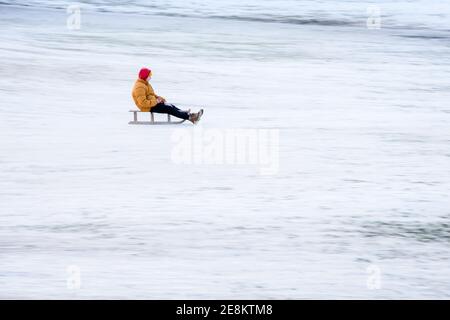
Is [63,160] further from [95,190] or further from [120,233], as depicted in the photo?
[120,233]

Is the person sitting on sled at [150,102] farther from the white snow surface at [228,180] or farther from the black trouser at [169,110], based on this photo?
the white snow surface at [228,180]

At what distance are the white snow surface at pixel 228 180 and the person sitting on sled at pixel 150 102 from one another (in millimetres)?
193

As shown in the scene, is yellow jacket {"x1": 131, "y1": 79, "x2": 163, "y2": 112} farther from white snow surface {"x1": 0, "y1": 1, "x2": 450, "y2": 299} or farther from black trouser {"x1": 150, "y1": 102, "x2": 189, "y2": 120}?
white snow surface {"x1": 0, "y1": 1, "x2": 450, "y2": 299}

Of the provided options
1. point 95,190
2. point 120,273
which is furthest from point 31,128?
point 120,273

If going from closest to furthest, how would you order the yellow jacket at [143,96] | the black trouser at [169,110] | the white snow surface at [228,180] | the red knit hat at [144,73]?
1. the white snow surface at [228,180]
2. the red knit hat at [144,73]
3. the yellow jacket at [143,96]
4. the black trouser at [169,110]

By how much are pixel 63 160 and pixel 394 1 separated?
18.6m

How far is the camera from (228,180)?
1021 cm

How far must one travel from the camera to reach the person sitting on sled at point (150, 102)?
42.7ft

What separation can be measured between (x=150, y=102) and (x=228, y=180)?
3249 millimetres

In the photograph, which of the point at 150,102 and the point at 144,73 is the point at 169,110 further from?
the point at 144,73

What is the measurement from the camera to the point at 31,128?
1298 cm

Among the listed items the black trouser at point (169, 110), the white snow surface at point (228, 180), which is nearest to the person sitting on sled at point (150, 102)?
the black trouser at point (169, 110)

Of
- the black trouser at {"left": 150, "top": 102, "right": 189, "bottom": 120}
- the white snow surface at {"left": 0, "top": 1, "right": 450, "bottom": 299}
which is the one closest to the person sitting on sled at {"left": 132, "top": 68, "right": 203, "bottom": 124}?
the black trouser at {"left": 150, "top": 102, "right": 189, "bottom": 120}

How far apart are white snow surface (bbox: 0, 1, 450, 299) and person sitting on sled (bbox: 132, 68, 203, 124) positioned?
193 mm
